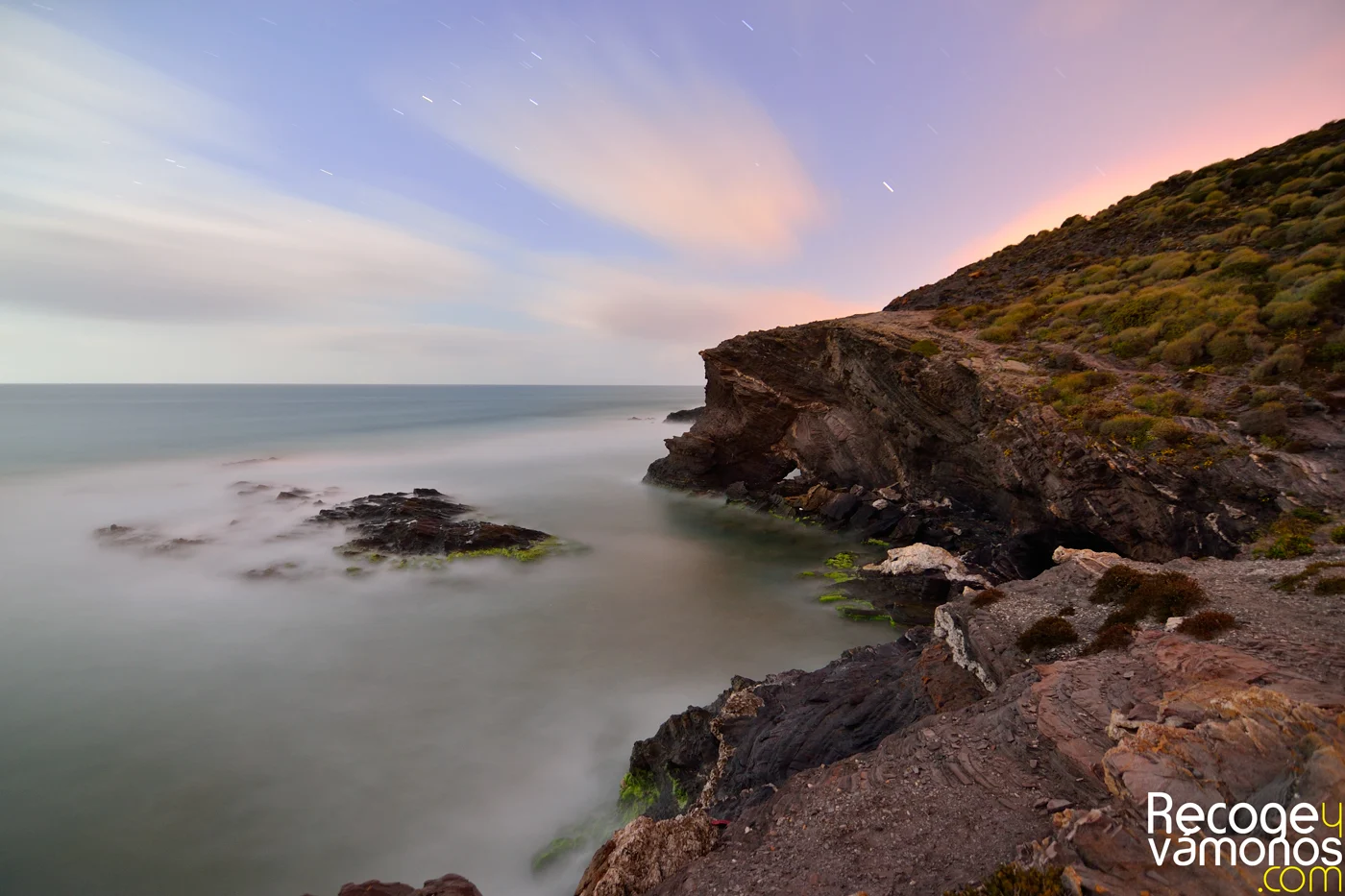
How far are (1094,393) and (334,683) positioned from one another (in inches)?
1117

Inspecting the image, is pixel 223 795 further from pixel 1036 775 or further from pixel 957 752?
pixel 1036 775

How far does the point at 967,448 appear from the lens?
83.1 ft

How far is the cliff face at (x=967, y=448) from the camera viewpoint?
14.2 m

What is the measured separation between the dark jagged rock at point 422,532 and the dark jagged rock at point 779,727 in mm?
18626

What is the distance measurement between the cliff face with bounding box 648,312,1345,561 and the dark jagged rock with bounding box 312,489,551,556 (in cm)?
1819

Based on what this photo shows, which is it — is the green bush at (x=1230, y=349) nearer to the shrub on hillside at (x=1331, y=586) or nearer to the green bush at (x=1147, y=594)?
the shrub on hillside at (x=1331, y=586)

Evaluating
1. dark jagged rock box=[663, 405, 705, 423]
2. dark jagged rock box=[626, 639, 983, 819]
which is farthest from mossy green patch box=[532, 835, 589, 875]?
dark jagged rock box=[663, 405, 705, 423]

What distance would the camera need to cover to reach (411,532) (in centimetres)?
2934

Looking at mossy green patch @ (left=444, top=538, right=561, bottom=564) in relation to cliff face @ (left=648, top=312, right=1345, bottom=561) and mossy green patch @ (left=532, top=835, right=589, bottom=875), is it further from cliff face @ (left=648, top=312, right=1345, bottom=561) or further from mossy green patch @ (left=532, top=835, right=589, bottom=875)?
cliff face @ (left=648, top=312, right=1345, bottom=561)

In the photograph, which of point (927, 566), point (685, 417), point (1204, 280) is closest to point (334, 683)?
point (927, 566)

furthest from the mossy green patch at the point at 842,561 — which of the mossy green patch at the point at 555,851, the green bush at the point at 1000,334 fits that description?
the mossy green patch at the point at 555,851

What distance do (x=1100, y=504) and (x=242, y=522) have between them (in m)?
45.5

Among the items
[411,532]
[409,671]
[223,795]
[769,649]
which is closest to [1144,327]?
[769,649]

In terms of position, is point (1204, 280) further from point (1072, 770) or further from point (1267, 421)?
point (1072, 770)
